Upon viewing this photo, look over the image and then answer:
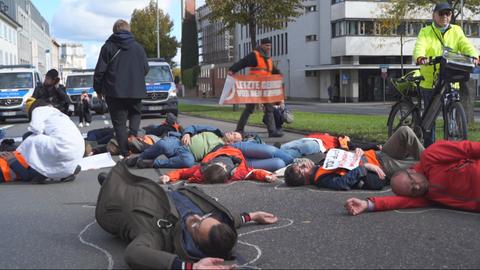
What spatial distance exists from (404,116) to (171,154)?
12.3 feet

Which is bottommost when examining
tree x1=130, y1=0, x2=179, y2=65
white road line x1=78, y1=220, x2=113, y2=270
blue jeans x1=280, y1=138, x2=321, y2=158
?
white road line x1=78, y1=220, x2=113, y2=270

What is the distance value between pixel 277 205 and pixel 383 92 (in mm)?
58773

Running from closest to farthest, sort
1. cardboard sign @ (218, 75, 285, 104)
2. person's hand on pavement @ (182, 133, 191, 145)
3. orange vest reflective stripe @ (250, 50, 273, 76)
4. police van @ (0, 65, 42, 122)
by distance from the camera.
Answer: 1. person's hand on pavement @ (182, 133, 191, 145)
2. cardboard sign @ (218, 75, 285, 104)
3. orange vest reflective stripe @ (250, 50, 273, 76)
4. police van @ (0, 65, 42, 122)

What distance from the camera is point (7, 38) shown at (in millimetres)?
80062

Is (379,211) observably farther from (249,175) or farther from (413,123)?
(413,123)

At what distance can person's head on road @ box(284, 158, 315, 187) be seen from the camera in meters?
6.95

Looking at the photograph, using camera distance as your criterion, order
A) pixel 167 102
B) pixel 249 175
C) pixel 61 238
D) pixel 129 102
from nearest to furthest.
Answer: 1. pixel 61 238
2. pixel 249 175
3. pixel 129 102
4. pixel 167 102

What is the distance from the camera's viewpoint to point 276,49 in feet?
255

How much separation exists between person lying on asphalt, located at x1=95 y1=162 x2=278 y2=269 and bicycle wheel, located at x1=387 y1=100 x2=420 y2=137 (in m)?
5.03

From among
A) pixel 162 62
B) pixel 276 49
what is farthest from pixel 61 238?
pixel 276 49

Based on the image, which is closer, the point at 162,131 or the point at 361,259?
the point at 361,259

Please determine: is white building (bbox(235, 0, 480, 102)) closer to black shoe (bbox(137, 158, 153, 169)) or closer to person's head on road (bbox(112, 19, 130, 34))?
person's head on road (bbox(112, 19, 130, 34))

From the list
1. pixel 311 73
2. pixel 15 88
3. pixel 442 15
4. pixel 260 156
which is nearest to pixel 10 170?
pixel 260 156

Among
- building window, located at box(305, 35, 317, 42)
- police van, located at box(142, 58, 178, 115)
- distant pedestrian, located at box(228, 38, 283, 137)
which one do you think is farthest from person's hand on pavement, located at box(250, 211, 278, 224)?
building window, located at box(305, 35, 317, 42)
